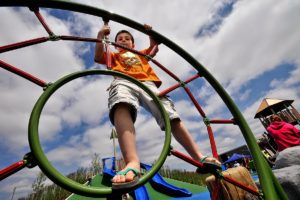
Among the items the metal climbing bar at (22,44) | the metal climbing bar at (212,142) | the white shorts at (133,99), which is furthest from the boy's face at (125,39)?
the metal climbing bar at (212,142)

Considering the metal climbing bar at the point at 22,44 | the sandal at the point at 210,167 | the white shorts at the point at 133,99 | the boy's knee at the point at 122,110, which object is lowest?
the sandal at the point at 210,167

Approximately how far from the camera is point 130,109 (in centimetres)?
140

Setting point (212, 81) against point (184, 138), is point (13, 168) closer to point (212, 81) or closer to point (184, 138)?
point (184, 138)

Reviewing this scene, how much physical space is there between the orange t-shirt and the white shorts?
9.9 inches

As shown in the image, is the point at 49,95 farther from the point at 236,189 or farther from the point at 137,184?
the point at 236,189

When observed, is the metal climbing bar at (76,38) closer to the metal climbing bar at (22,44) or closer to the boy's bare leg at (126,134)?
the metal climbing bar at (22,44)

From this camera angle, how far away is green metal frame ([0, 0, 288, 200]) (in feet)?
4.31

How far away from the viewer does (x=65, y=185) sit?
846mm

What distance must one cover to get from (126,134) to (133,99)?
10.1 inches

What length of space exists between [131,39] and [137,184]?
1557 millimetres

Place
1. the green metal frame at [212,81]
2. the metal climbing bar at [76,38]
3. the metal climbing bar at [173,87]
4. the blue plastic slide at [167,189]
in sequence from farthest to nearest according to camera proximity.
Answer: the blue plastic slide at [167,189], the metal climbing bar at [173,87], the metal climbing bar at [76,38], the green metal frame at [212,81]

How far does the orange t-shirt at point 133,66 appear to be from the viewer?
5.88 feet

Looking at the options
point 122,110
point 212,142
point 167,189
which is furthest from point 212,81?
point 167,189

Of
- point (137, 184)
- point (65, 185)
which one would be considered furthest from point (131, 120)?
point (65, 185)
